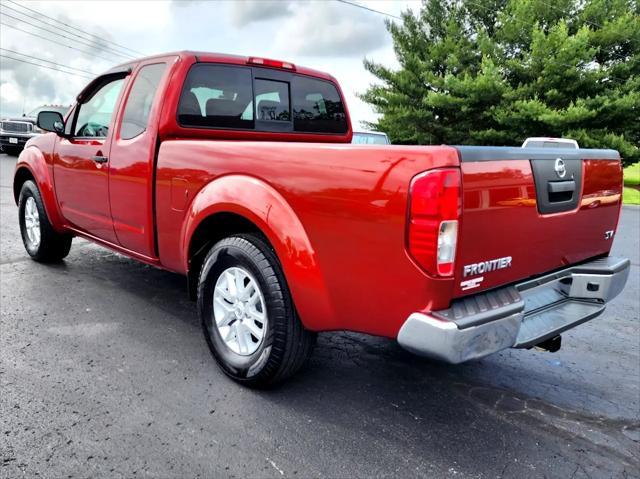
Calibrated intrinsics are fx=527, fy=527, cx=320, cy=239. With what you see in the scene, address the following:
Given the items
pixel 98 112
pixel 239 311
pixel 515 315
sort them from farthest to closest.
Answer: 1. pixel 98 112
2. pixel 239 311
3. pixel 515 315

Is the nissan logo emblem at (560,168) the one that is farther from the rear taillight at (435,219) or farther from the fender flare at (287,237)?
the fender flare at (287,237)

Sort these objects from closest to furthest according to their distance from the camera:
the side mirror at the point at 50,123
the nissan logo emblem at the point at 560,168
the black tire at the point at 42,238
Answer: the nissan logo emblem at the point at 560,168 < the side mirror at the point at 50,123 < the black tire at the point at 42,238

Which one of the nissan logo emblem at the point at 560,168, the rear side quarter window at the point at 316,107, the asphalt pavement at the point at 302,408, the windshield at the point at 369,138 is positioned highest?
the rear side quarter window at the point at 316,107

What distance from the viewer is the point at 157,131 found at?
3459mm

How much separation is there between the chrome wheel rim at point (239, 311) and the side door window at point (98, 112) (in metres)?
1.83

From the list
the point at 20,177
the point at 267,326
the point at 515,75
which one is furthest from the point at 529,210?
the point at 515,75

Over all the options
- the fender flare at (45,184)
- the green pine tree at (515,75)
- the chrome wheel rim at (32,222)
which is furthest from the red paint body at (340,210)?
the green pine tree at (515,75)

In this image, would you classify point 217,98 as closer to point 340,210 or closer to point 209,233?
point 209,233

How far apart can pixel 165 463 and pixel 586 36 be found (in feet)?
79.6

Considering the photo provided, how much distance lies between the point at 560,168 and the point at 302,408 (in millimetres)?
1811

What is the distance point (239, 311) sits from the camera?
9.72 feet

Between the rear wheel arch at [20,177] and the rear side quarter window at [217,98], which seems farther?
the rear wheel arch at [20,177]

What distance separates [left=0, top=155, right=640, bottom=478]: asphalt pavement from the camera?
7.66 feet

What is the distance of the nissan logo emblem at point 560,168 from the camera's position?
8.64 feet
